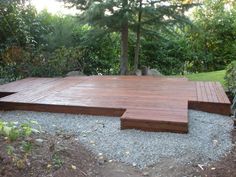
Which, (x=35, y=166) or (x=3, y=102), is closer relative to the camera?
(x=35, y=166)

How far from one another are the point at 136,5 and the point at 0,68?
10.9 ft

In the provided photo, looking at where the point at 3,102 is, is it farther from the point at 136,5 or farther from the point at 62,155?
the point at 136,5

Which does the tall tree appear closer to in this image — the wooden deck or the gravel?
the wooden deck

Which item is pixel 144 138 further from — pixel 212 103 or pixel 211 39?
pixel 211 39

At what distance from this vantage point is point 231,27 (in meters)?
9.66

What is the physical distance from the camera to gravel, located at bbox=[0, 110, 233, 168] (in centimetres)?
314

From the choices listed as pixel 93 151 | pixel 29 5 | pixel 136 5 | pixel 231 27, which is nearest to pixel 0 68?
pixel 29 5

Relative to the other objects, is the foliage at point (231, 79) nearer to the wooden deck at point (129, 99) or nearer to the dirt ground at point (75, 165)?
the wooden deck at point (129, 99)

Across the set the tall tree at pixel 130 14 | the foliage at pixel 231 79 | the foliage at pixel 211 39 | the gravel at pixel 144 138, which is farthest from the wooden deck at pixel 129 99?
the foliage at pixel 211 39

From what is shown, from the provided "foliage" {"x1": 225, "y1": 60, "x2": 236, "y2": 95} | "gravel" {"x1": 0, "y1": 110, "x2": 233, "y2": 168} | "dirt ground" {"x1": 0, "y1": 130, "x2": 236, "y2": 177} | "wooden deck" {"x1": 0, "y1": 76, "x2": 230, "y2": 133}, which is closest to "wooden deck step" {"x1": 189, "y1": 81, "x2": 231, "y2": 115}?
"wooden deck" {"x1": 0, "y1": 76, "x2": 230, "y2": 133}

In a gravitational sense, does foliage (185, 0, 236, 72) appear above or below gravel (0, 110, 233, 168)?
above

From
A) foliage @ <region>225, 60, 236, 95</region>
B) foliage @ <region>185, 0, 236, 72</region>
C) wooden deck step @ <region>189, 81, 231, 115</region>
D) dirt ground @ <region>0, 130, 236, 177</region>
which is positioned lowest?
dirt ground @ <region>0, 130, 236, 177</region>

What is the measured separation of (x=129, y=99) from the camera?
475cm

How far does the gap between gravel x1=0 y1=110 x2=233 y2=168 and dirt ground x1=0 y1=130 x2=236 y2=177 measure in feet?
0.33
